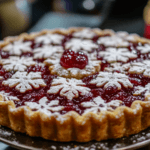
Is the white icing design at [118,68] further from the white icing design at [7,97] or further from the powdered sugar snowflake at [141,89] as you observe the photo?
the white icing design at [7,97]

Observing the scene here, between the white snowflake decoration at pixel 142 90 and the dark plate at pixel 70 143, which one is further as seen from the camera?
the white snowflake decoration at pixel 142 90

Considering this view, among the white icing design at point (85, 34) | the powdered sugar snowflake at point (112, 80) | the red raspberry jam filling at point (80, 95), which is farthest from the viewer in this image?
the white icing design at point (85, 34)

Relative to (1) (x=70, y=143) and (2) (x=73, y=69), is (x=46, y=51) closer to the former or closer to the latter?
(2) (x=73, y=69)

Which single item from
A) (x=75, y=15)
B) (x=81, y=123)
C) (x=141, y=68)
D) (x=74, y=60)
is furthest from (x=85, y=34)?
(x=75, y=15)

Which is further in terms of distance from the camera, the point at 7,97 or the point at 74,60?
the point at 74,60

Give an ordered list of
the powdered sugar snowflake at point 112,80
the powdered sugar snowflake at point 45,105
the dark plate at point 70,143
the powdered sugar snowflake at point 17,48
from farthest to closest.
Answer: the powdered sugar snowflake at point 17,48 < the powdered sugar snowflake at point 112,80 < the powdered sugar snowflake at point 45,105 < the dark plate at point 70,143

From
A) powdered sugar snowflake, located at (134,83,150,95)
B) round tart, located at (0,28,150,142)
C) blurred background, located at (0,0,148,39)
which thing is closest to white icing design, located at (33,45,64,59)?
round tart, located at (0,28,150,142)

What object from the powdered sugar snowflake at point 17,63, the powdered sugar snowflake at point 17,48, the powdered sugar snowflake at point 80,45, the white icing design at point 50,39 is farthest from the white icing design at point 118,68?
the powdered sugar snowflake at point 17,48
